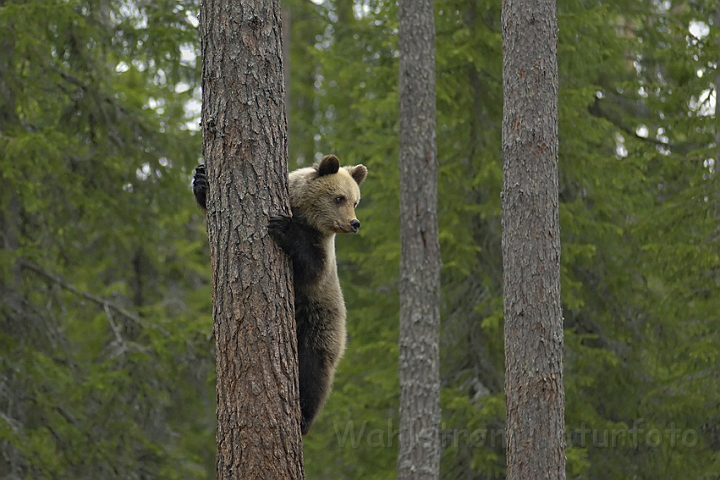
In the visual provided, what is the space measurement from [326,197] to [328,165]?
0.26m

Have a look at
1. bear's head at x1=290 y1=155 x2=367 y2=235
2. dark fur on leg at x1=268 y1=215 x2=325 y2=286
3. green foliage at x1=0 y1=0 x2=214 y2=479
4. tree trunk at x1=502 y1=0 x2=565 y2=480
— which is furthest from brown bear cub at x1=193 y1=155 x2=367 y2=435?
green foliage at x1=0 y1=0 x2=214 y2=479

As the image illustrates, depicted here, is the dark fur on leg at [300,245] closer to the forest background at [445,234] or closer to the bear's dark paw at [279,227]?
the bear's dark paw at [279,227]

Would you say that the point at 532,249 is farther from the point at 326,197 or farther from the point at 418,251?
the point at 418,251

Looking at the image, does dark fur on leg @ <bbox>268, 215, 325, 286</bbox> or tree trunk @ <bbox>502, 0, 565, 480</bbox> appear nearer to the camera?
dark fur on leg @ <bbox>268, 215, 325, 286</bbox>

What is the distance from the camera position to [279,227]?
5.05m

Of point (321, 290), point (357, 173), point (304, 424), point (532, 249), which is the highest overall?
point (357, 173)

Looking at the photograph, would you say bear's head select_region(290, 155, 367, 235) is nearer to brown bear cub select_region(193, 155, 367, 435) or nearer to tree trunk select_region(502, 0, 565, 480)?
brown bear cub select_region(193, 155, 367, 435)

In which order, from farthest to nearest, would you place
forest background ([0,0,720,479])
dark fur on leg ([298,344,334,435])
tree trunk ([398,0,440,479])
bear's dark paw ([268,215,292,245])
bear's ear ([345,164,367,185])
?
forest background ([0,0,720,479]) → tree trunk ([398,0,440,479]) → bear's ear ([345,164,367,185]) → dark fur on leg ([298,344,334,435]) → bear's dark paw ([268,215,292,245])

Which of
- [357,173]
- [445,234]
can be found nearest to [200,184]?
[357,173]

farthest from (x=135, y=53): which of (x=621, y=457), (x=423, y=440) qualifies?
(x=621, y=457)

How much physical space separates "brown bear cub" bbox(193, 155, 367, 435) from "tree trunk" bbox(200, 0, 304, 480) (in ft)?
2.95

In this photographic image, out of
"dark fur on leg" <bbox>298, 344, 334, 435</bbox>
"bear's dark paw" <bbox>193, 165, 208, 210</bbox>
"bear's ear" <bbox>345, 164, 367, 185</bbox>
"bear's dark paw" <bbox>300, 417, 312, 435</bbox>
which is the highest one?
"bear's ear" <bbox>345, 164, 367, 185</bbox>

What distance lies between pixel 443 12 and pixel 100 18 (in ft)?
16.3

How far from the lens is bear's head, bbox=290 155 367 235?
6156mm
